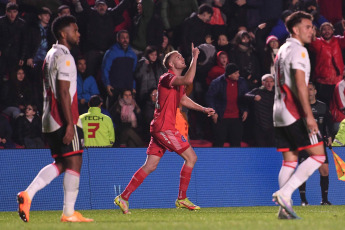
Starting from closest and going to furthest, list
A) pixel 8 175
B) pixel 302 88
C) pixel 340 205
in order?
pixel 302 88, pixel 8 175, pixel 340 205

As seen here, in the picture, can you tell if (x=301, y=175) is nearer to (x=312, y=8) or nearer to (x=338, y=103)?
(x=338, y=103)

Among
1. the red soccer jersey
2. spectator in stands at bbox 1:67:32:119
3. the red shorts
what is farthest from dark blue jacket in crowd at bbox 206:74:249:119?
the red shorts

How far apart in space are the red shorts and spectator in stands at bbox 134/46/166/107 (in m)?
4.85

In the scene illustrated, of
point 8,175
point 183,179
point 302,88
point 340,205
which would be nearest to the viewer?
point 302,88

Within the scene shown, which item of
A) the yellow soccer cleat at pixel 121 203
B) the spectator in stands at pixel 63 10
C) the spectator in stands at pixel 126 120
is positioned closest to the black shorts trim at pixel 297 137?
the yellow soccer cleat at pixel 121 203

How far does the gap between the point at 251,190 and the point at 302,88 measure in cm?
539

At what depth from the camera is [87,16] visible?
52.6 ft

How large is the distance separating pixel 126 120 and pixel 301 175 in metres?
7.36

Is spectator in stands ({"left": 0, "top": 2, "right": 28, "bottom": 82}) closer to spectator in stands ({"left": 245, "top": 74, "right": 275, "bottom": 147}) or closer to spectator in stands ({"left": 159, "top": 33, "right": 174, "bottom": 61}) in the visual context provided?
spectator in stands ({"left": 159, "top": 33, "right": 174, "bottom": 61})

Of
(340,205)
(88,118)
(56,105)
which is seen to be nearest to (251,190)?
(340,205)

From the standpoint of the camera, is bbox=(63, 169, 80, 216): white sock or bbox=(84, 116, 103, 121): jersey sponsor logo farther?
bbox=(84, 116, 103, 121): jersey sponsor logo

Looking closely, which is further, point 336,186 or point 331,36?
point 331,36

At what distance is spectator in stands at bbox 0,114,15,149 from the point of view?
48.0 feet

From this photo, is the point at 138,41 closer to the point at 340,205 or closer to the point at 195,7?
the point at 195,7
